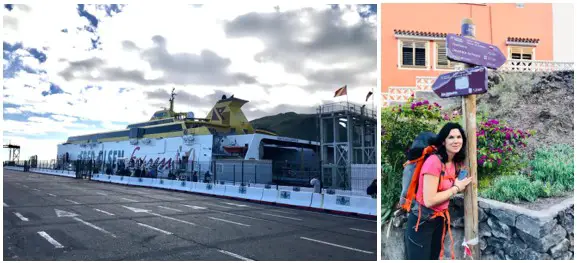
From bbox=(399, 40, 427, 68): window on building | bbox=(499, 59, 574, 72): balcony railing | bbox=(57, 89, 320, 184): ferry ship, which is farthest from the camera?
bbox=(57, 89, 320, 184): ferry ship

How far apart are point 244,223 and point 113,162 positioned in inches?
1662

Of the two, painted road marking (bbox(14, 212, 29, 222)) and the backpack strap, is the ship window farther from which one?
the backpack strap

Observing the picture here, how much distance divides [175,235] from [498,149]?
740 cm

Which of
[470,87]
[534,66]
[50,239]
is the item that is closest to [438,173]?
[470,87]

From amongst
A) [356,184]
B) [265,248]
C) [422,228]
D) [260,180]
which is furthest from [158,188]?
[422,228]

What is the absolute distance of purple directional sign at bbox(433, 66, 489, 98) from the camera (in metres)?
5.78

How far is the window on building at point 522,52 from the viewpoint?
23.1 ft

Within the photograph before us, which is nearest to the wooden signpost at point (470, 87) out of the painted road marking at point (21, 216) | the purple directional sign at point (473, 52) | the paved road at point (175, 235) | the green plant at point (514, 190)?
the purple directional sign at point (473, 52)

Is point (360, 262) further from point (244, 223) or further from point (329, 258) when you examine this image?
point (244, 223)

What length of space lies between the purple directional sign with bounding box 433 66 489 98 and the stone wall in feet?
5.01

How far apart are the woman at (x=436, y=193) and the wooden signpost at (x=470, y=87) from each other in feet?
0.43

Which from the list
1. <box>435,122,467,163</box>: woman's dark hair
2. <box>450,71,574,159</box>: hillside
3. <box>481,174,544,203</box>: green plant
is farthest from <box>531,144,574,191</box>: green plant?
Answer: <box>435,122,467,163</box>: woman's dark hair

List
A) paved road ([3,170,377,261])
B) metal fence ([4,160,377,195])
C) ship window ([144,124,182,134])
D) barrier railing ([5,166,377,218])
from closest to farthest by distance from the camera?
paved road ([3,170,377,261]) → barrier railing ([5,166,377,218]) → metal fence ([4,160,377,195]) → ship window ([144,124,182,134])

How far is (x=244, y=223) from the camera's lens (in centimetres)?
1273
